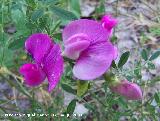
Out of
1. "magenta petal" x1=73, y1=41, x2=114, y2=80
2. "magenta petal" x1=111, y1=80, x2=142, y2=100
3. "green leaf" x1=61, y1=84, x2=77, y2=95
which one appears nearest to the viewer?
"magenta petal" x1=73, y1=41, x2=114, y2=80

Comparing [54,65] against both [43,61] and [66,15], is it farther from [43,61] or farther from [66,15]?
[66,15]

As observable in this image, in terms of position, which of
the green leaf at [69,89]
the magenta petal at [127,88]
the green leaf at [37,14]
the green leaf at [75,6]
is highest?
the green leaf at [37,14]

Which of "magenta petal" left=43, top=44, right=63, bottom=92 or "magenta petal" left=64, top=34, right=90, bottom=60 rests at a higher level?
"magenta petal" left=64, top=34, right=90, bottom=60

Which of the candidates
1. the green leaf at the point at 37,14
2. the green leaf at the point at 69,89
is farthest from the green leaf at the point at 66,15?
the green leaf at the point at 69,89

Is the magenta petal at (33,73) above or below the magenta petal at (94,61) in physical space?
below

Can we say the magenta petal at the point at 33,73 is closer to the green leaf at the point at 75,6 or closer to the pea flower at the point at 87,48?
the pea flower at the point at 87,48

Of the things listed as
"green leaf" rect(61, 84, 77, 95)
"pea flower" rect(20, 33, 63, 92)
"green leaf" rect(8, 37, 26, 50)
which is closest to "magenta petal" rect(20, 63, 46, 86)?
"pea flower" rect(20, 33, 63, 92)

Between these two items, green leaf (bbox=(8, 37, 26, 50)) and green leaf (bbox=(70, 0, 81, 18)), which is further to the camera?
green leaf (bbox=(70, 0, 81, 18))

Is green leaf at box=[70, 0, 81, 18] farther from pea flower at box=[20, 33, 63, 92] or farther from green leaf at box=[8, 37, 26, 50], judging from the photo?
pea flower at box=[20, 33, 63, 92]
